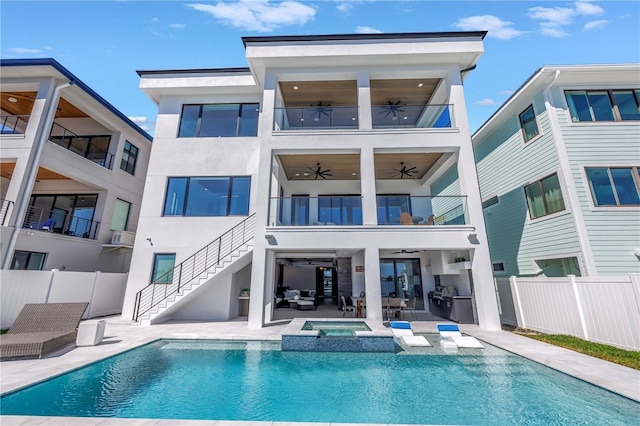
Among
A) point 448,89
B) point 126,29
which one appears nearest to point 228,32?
point 126,29

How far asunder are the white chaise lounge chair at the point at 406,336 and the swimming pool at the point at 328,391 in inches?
31.7

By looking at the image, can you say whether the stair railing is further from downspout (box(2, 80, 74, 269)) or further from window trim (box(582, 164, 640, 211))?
window trim (box(582, 164, 640, 211))

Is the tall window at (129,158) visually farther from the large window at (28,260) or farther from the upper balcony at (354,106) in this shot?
the upper balcony at (354,106)

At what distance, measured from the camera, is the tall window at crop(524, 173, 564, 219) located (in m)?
9.92

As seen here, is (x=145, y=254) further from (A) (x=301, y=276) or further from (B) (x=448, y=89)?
(B) (x=448, y=89)

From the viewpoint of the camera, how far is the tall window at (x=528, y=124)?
36.0ft

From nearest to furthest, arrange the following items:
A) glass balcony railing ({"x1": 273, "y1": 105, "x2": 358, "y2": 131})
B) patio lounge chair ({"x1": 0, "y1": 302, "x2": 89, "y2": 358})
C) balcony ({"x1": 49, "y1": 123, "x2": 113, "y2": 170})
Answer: patio lounge chair ({"x1": 0, "y1": 302, "x2": 89, "y2": 358})
glass balcony railing ({"x1": 273, "y1": 105, "x2": 358, "y2": 131})
balcony ({"x1": 49, "y1": 123, "x2": 113, "y2": 170})

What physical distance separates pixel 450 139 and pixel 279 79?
7667 mm

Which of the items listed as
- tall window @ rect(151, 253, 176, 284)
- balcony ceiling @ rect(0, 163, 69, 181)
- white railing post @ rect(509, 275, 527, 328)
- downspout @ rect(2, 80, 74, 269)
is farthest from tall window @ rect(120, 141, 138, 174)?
white railing post @ rect(509, 275, 527, 328)

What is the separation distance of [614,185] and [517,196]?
117 inches

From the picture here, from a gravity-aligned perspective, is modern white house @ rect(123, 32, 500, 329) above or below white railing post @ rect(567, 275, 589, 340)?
above

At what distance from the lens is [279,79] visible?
11.6m

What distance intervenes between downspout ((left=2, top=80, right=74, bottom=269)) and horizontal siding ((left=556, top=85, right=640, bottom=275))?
20684 mm

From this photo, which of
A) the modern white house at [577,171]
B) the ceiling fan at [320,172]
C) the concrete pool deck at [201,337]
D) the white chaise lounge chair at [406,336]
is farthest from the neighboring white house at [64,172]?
the modern white house at [577,171]
